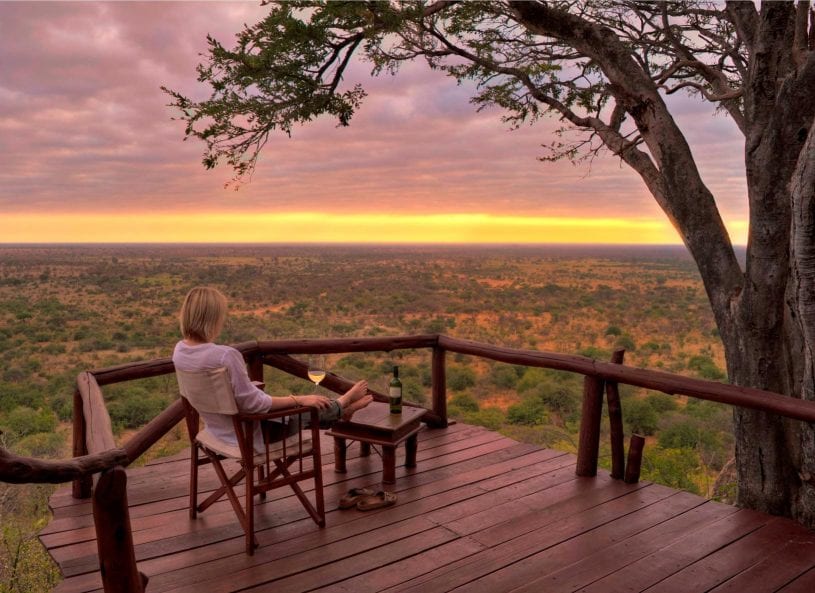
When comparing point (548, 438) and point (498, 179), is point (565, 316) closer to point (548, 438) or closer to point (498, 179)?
point (548, 438)

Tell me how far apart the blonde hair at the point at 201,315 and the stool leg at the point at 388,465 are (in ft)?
4.78

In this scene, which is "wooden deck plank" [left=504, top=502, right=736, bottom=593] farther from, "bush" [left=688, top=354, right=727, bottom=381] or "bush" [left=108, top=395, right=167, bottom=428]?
"bush" [left=688, top=354, right=727, bottom=381]

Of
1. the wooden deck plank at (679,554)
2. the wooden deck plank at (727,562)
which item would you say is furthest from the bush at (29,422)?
the wooden deck plank at (727,562)

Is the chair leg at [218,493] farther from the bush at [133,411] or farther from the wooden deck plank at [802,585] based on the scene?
the bush at [133,411]

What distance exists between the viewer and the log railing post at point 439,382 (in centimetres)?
487

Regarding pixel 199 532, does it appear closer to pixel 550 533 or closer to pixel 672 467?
pixel 550 533

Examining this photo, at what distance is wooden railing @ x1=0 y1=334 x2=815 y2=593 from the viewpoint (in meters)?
1.65

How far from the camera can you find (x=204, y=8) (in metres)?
6.53

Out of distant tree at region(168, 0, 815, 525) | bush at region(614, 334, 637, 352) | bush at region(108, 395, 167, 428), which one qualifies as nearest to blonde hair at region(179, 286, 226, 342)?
distant tree at region(168, 0, 815, 525)

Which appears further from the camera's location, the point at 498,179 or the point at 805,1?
the point at 498,179

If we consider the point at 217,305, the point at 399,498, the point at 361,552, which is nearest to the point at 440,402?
the point at 399,498

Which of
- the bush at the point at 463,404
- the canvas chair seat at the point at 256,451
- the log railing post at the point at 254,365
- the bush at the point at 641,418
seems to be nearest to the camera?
the canvas chair seat at the point at 256,451

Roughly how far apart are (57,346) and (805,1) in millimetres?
24232

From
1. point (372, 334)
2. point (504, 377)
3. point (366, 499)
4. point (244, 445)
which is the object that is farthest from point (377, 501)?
point (372, 334)
